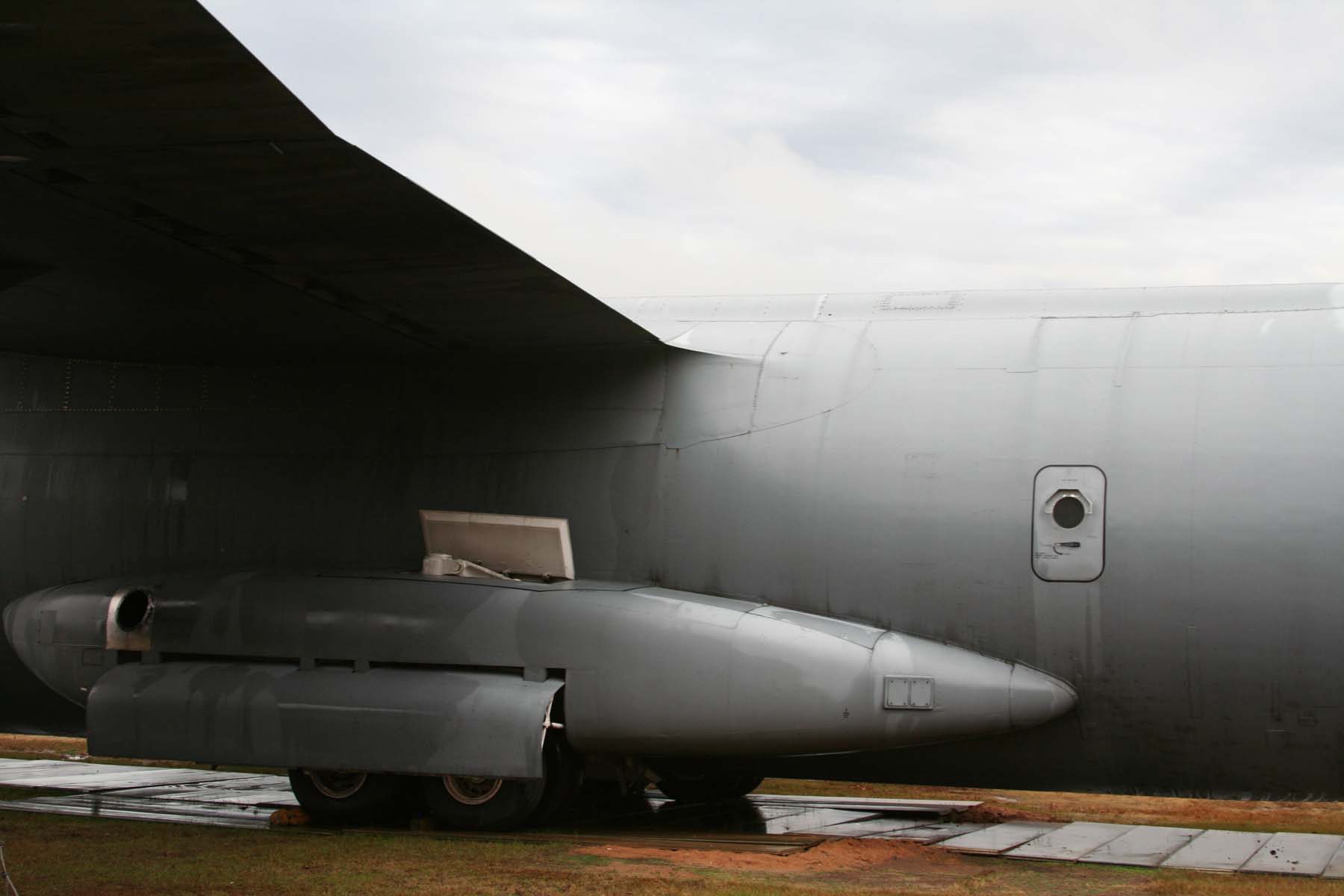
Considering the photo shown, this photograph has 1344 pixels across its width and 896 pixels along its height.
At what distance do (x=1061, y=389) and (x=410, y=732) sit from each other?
5.43 meters

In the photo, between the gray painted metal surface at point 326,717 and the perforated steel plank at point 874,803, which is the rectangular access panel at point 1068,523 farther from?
the perforated steel plank at point 874,803

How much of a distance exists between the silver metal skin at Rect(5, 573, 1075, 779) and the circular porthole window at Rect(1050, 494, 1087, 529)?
3.60 ft

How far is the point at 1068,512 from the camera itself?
9.68 metres

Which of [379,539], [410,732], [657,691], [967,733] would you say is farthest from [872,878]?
[379,539]

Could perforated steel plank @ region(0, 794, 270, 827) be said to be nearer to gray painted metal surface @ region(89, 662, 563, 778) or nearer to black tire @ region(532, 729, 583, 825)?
gray painted metal surface @ region(89, 662, 563, 778)

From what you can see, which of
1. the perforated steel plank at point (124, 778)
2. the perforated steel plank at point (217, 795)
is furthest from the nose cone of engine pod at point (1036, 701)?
the perforated steel plank at point (124, 778)

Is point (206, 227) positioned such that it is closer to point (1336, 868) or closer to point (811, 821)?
point (811, 821)

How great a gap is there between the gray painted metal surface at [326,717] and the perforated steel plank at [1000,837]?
3.55m

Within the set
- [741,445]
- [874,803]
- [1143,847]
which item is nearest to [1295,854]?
[1143,847]

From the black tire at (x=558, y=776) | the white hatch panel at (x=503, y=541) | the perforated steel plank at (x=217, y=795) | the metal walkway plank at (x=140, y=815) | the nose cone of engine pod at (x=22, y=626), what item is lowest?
the perforated steel plank at (x=217, y=795)

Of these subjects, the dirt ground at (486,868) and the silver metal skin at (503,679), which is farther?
the silver metal skin at (503,679)

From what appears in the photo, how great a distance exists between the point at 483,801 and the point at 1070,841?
4.87 metres

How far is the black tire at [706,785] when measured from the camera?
1263cm

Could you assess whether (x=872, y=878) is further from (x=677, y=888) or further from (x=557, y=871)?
(x=557, y=871)
